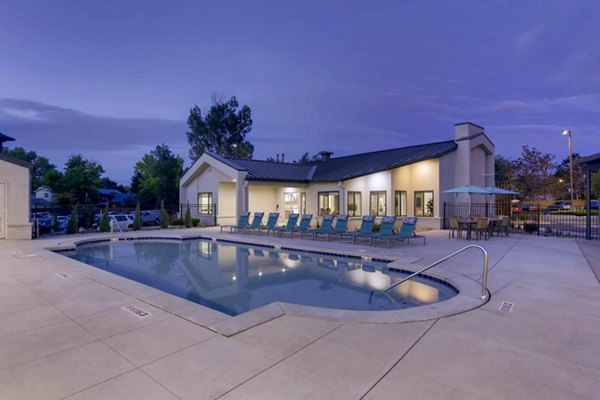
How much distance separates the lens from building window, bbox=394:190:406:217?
19.4 m

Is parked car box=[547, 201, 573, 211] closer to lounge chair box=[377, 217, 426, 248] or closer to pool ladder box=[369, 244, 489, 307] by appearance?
lounge chair box=[377, 217, 426, 248]

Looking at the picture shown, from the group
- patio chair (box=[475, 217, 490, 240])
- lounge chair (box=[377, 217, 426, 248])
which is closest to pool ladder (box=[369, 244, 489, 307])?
lounge chair (box=[377, 217, 426, 248])

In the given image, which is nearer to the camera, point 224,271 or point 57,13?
point 224,271

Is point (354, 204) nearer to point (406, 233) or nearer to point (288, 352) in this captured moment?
point (406, 233)

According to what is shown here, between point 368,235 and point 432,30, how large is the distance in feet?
87.1

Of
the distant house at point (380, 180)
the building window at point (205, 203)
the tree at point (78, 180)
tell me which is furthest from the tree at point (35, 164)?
the distant house at point (380, 180)

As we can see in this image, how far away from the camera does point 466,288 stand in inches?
247

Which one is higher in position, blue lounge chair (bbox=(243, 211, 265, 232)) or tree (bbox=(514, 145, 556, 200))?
tree (bbox=(514, 145, 556, 200))

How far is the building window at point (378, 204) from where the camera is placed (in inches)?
741

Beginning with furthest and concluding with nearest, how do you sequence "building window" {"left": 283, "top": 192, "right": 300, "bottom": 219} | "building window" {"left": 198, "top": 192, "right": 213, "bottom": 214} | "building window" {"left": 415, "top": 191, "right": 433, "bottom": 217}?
"building window" {"left": 198, "top": 192, "right": 213, "bottom": 214}, "building window" {"left": 283, "top": 192, "right": 300, "bottom": 219}, "building window" {"left": 415, "top": 191, "right": 433, "bottom": 217}

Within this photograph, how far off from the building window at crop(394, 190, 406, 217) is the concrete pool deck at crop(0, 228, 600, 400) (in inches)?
525

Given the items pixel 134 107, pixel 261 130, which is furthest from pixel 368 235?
pixel 261 130

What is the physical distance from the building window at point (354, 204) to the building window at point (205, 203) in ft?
32.0

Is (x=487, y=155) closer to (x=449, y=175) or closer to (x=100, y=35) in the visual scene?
(x=449, y=175)
